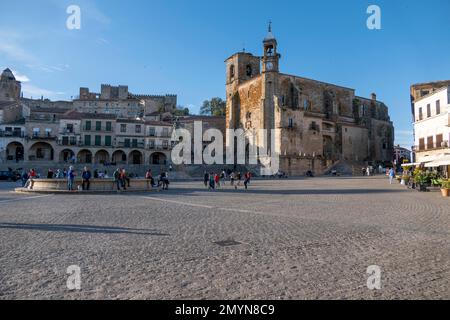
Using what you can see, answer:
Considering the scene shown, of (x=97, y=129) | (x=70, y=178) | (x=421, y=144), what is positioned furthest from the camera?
(x=97, y=129)

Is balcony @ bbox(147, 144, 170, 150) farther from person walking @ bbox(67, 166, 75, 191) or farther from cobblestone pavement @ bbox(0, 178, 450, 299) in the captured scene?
cobblestone pavement @ bbox(0, 178, 450, 299)

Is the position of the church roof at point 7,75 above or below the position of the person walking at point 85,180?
above

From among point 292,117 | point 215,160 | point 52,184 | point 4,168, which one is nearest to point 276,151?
point 292,117

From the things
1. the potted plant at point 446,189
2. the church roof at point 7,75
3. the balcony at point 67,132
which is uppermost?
the church roof at point 7,75

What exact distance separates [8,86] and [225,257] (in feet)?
299

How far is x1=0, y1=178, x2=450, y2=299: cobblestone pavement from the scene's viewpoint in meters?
3.51

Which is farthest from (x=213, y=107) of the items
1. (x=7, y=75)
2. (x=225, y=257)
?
(x=225, y=257)

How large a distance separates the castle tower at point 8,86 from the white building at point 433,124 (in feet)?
277

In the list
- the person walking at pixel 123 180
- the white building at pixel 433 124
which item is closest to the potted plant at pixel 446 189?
the white building at pixel 433 124

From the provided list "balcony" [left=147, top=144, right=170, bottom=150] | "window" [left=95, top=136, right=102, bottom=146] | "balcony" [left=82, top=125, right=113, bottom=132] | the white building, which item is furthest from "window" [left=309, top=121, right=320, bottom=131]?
"window" [left=95, top=136, right=102, bottom=146]

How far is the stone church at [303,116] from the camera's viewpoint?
155 feet

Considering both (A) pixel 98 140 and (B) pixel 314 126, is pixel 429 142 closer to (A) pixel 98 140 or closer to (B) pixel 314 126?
(B) pixel 314 126

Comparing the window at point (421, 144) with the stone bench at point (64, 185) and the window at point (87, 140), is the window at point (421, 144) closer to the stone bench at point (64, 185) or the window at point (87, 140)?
the stone bench at point (64, 185)

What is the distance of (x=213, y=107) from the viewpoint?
279ft
